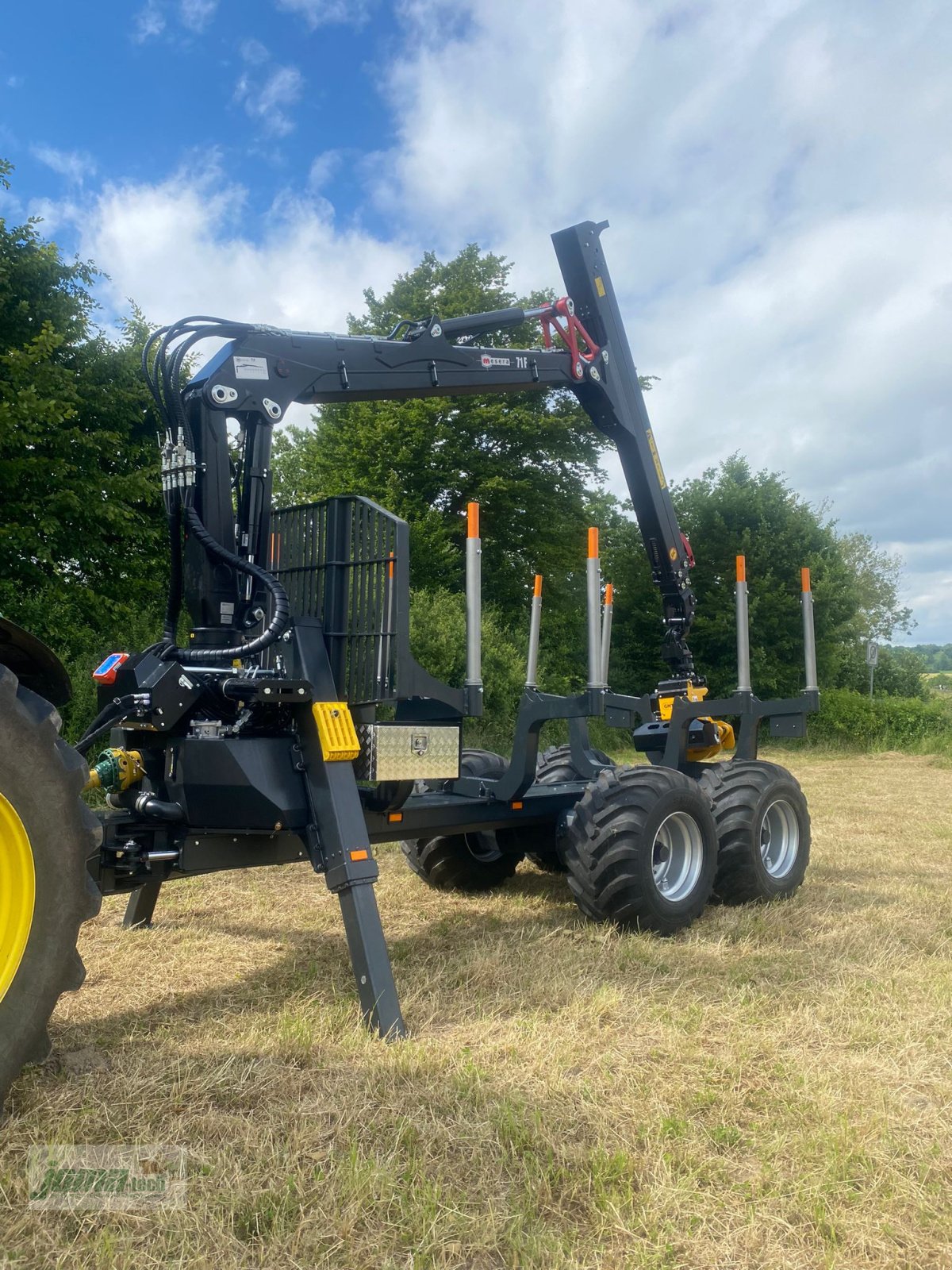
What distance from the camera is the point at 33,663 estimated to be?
359 centimetres

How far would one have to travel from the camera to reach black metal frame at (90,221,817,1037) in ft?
13.7

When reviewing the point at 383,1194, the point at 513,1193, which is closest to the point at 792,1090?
the point at 513,1193

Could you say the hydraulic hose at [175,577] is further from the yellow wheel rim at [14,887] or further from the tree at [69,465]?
the tree at [69,465]

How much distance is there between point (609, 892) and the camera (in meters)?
5.30

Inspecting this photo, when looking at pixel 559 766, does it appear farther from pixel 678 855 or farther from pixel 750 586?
pixel 750 586

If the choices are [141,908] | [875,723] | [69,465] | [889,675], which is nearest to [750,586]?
[875,723]

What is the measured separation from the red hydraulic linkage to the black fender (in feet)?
13.5

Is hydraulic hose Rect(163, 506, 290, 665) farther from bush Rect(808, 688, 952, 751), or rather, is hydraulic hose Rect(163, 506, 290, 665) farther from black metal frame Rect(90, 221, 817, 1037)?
bush Rect(808, 688, 952, 751)

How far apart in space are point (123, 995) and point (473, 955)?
1.63 meters

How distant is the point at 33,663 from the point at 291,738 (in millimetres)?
1212

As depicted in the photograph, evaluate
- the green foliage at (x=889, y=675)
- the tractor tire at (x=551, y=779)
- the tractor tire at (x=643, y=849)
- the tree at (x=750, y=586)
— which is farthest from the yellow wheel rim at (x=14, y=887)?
the green foliage at (x=889, y=675)

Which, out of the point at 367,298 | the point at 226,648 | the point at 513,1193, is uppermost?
the point at 367,298

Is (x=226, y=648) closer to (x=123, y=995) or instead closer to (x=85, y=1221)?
(x=123, y=995)

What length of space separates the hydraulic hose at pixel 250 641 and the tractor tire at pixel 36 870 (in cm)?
140
